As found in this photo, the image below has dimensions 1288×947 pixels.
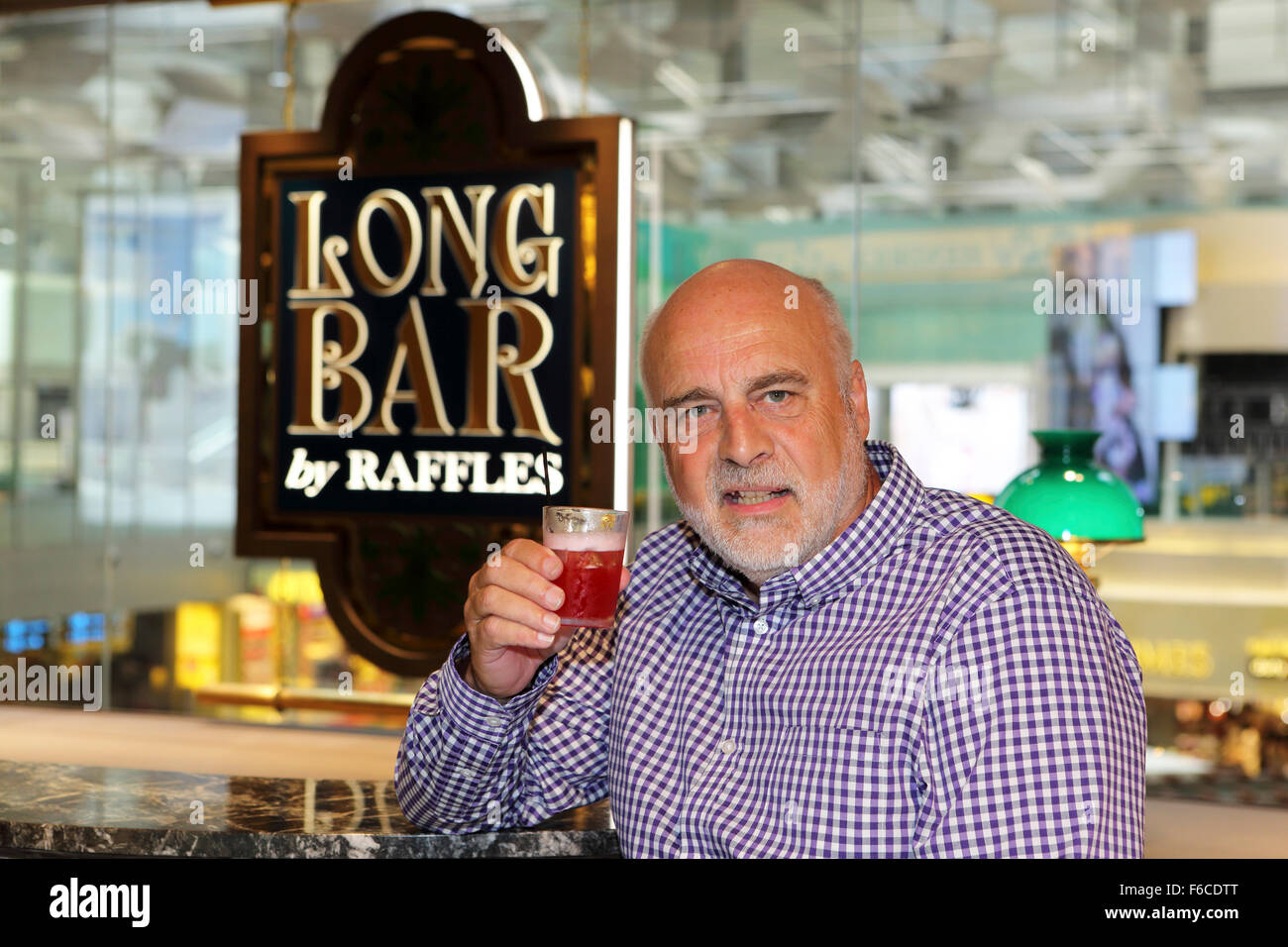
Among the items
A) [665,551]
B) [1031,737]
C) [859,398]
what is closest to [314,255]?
[665,551]

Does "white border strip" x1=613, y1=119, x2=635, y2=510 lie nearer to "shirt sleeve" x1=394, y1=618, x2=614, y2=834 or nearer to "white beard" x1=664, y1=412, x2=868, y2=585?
"shirt sleeve" x1=394, y1=618, x2=614, y2=834

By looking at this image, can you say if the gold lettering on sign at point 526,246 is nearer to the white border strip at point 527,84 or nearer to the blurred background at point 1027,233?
the white border strip at point 527,84

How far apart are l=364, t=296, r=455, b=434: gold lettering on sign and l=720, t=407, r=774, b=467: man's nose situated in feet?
6.87

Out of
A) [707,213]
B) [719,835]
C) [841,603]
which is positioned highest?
[707,213]

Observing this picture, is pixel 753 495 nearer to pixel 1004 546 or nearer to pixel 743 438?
pixel 743 438

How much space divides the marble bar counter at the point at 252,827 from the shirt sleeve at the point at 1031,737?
656 millimetres

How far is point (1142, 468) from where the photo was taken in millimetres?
5504

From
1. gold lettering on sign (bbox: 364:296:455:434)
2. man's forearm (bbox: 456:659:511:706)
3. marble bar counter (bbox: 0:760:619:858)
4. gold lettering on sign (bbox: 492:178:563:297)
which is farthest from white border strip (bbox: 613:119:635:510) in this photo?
man's forearm (bbox: 456:659:511:706)

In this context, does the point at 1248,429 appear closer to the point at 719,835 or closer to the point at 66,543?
the point at 719,835

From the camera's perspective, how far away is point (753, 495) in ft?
5.73

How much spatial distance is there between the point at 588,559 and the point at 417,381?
84.8 inches

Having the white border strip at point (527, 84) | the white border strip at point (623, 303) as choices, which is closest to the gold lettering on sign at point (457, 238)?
the white border strip at point (527, 84)

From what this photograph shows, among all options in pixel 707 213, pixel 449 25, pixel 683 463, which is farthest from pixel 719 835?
pixel 707 213
